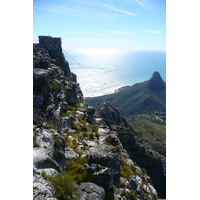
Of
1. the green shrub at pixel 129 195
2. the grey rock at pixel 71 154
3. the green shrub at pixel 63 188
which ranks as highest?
the green shrub at pixel 63 188

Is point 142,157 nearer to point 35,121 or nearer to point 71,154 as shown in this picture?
point 71,154

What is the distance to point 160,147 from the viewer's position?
60625mm

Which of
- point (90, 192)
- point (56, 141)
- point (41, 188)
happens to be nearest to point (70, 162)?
point (56, 141)

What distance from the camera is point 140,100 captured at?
192m

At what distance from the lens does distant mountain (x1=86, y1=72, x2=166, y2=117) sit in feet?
588

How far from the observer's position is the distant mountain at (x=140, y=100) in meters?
179

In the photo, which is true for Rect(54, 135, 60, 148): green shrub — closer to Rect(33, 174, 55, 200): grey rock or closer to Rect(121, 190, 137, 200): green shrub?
Rect(33, 174, 55, 200): grey rock

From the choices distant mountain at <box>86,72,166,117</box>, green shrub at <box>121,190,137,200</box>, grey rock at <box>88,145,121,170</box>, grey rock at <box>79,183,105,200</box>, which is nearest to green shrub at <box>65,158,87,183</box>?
grey rock at <box>88,145,121,170</box>

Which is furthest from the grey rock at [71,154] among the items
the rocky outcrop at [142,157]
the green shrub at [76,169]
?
the rocky outcrop at [142,157]

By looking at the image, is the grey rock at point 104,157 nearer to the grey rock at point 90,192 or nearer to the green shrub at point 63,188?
the grey rock at point 90,192
